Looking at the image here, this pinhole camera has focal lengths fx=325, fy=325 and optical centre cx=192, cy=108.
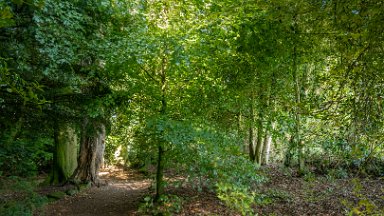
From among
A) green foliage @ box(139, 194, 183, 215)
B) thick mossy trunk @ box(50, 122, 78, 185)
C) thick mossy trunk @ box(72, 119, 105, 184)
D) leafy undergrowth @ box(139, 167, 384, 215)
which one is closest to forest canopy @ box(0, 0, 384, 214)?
green foliage @ box(139, 194, 183, 215)

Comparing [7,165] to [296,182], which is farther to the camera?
[296,182]

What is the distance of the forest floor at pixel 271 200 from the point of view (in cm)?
665

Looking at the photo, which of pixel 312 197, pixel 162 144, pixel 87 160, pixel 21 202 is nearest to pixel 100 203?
pixel 87 160

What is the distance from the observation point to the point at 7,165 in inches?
247

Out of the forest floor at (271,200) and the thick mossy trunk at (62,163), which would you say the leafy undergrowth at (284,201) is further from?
the thick mossy trunk at (62,163)

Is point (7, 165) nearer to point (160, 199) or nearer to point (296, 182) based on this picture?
point (160, 199)

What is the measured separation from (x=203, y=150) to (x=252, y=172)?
106 cm

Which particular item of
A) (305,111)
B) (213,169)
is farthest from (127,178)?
(305,111)

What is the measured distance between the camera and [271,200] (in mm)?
6176

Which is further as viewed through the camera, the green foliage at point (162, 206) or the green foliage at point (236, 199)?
the green foliage at point (162, 206)

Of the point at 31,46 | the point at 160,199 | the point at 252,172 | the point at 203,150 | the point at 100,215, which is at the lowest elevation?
the point at 100,215

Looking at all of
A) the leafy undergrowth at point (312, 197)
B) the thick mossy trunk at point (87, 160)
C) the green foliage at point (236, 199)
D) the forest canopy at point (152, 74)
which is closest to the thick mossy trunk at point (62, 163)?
the thick mossy trunk at point (87, 160)

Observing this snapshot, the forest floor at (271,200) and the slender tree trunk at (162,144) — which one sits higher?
the slender tree trunk at (162,144)

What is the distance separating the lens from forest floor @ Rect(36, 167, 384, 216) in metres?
6.65
